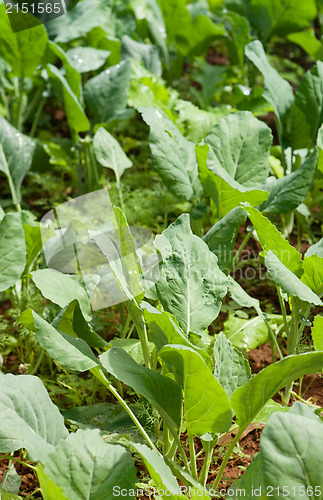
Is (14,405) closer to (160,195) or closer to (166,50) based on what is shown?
(160,195)

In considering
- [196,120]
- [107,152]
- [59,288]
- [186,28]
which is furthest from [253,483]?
[186,28]

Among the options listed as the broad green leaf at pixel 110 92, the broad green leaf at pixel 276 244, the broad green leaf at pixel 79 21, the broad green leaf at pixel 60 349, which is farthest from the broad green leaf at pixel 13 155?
the broad green leaf at pixel 276 244

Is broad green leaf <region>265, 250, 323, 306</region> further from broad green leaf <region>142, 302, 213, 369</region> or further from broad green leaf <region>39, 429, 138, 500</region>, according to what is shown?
broad green leaf <region>39, 429, 138, 500</region>

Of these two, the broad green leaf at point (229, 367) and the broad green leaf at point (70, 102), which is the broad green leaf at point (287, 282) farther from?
the broad green leaf at point (70, 102)

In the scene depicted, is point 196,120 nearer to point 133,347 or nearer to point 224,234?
point 224,234

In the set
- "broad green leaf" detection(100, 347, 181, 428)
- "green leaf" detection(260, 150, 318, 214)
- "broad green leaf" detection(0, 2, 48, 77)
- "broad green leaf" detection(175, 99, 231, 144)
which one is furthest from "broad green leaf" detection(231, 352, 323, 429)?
"broad green leaf" detection(0, 2, 48, 77)

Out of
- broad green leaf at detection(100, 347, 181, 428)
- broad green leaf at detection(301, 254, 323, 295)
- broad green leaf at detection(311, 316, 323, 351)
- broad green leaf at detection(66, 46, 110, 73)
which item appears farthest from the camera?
broad green leaf at detection(66, 46, 110, 73)

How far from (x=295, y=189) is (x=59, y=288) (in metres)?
0.87

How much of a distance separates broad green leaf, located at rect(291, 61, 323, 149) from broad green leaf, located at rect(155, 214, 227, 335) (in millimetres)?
1110

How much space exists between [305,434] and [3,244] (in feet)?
3.63

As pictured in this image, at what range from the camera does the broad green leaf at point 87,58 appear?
2848mm

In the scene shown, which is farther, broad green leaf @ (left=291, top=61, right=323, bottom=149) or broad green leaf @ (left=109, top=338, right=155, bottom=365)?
broad green leaf @ (left=291, top=61, right=323, bottom=149)

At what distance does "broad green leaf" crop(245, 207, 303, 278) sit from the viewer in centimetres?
156

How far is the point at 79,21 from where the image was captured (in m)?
3.00
